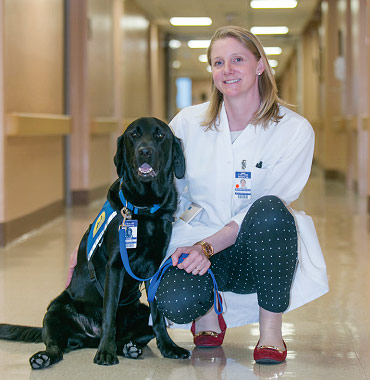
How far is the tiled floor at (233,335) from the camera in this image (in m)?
2.06

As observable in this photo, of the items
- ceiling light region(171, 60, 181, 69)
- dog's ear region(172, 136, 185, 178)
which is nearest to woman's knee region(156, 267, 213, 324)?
dog's ear region(172, 136, 185, 178)

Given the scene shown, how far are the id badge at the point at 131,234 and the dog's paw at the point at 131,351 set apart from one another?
1.22ft

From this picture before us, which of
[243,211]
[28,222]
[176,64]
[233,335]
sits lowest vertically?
[233,335]

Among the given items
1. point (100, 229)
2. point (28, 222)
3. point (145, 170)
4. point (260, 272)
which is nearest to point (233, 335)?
point (260, 272)

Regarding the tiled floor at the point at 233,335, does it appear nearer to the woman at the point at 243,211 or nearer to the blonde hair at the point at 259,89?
the woman at the point at 243,211

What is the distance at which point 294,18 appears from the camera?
1230 cm

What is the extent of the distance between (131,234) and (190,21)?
11.3 metres

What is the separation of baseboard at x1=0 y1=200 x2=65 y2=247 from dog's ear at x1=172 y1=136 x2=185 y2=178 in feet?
8.91

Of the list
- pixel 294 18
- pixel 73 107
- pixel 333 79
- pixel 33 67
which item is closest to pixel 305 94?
pixel 294 18

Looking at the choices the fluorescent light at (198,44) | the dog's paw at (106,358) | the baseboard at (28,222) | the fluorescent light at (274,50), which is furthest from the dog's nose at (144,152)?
the fluorescent light at (274,50)

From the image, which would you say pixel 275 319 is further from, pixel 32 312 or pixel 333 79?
pixel 333 79

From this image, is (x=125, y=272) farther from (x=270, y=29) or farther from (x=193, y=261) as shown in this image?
(x=270, y=29)

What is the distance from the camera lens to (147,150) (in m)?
2.02

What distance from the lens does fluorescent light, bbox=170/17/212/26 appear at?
12564mm
